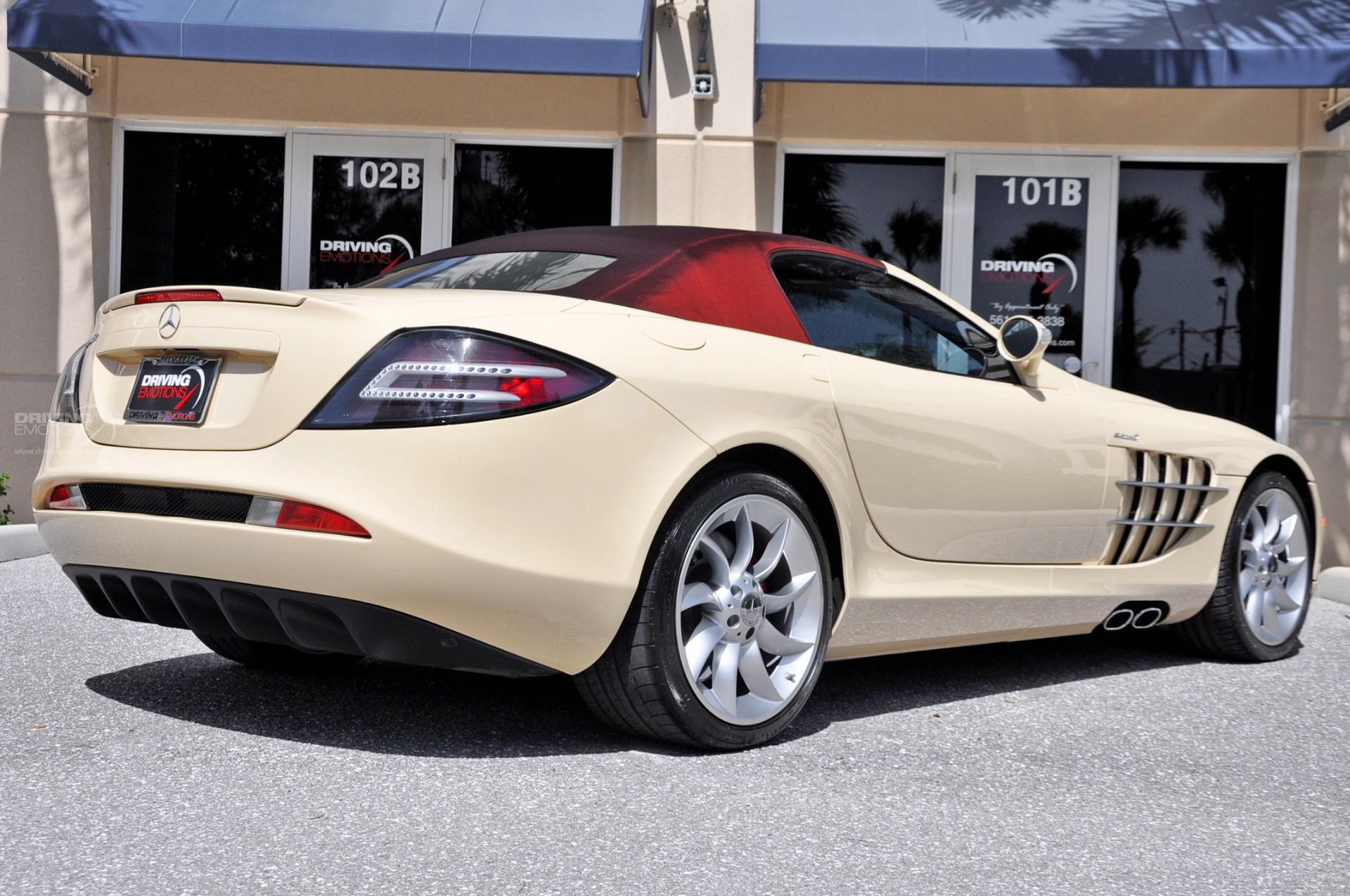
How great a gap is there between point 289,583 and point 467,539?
1.37 feet

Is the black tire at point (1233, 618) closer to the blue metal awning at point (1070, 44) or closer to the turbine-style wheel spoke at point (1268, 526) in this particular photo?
the turbine-style wheel spoke at point (1268, 526)

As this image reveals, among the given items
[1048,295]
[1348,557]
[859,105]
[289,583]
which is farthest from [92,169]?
[1348,557]

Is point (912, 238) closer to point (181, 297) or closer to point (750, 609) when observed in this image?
point (750, 609)

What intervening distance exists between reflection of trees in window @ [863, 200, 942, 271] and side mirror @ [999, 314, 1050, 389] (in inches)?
208

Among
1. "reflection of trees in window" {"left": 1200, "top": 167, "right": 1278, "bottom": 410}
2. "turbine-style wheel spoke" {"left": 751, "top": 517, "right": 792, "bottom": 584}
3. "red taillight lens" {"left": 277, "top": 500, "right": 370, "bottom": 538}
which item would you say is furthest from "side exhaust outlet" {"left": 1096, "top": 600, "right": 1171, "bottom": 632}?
"reflection of trees in window" {"left": 1200, "top": 167, "right": 1278, "bottom": 410}

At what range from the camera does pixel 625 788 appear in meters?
3.06

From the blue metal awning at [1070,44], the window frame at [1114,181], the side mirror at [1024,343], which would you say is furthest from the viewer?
the window frame at [1114,181]

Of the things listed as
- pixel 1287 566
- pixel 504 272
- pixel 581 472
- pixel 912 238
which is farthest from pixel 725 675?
pixel 912 238

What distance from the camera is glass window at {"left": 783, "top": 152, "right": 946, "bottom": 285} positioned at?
963 centimetres

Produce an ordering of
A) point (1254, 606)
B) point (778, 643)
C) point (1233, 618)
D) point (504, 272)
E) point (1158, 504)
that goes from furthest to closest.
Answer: point (1254, 606)
point (1233, 618)
point (1158, 504)
point (504, 272)
point (778, 643)

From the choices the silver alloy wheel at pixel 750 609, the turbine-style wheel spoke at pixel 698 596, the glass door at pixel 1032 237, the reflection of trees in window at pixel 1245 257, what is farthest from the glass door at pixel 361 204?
the turbine-style wheel spoke at pixel 698 596

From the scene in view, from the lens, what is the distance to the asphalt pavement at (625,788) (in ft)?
8.32

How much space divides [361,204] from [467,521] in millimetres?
7397

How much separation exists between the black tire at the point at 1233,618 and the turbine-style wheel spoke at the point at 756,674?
2399mm
